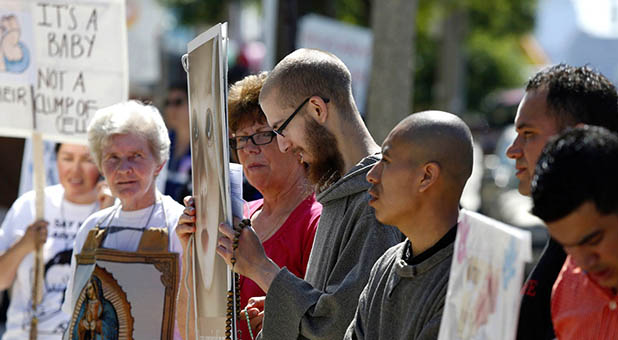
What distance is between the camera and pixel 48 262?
5023 mm

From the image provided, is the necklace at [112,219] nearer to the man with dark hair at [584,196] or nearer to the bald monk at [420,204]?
the bald monk at [420,204]

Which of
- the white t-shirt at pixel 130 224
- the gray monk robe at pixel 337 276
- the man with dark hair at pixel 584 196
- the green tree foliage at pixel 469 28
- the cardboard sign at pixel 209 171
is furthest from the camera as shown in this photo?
the green tree foliage at pixel 469 28

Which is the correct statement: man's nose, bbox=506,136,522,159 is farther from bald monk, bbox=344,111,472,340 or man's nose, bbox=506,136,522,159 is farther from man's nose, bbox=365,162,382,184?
man's nose, bbox=365,162,382,184

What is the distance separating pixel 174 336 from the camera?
3.84 meters

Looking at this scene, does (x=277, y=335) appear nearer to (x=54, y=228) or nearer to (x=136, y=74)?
(x=54, y=228)

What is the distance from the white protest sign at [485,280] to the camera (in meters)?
1.86

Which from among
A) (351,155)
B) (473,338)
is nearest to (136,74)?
(351,155)

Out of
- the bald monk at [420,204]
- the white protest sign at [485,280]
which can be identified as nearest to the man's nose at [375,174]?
the bald monk at [420,204]

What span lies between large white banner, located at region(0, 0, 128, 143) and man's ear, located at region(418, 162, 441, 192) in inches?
110

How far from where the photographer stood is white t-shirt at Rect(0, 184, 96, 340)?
4941 millimetres

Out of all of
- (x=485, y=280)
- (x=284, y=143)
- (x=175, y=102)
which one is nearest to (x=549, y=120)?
(x=485, y=280)

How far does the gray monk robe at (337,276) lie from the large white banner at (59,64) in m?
2.30

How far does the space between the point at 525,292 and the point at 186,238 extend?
1456mm

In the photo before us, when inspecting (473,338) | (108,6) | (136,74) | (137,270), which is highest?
(136,74)
